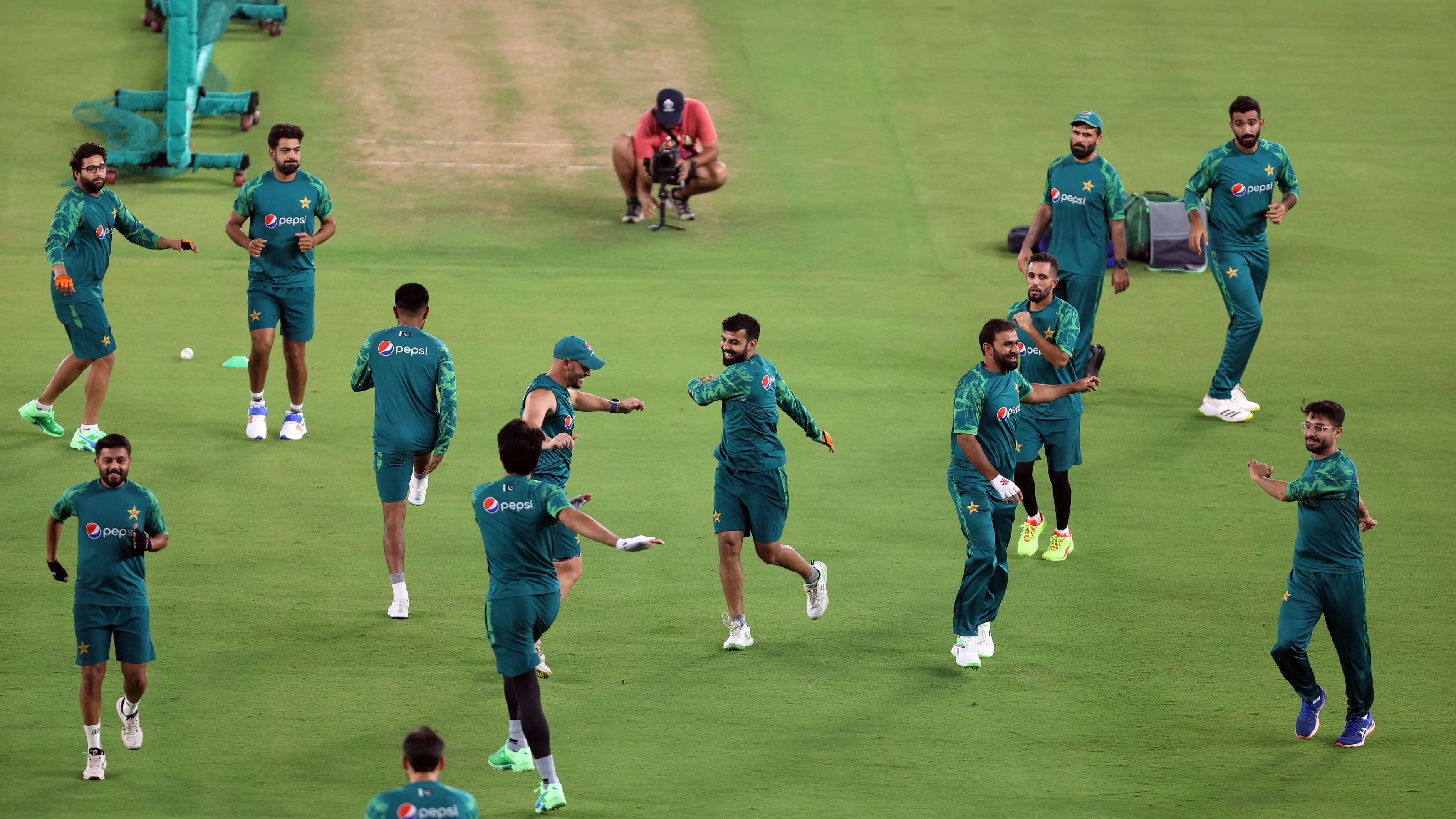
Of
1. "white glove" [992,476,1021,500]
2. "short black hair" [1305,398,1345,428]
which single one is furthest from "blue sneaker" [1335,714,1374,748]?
"white glove" [992,476,1021,500]

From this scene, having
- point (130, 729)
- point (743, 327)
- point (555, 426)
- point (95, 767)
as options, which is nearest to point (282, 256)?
point (555, 426)

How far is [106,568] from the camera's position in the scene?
7.57 m

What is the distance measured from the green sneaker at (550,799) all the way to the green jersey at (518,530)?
0.91 metres

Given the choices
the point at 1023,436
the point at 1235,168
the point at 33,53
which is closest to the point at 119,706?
the point at 1023,436

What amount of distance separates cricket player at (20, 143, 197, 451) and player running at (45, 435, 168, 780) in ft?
14.3

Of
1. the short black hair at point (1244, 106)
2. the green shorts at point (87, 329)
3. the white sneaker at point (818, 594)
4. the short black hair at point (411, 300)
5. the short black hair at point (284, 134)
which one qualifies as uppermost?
the short black hair at point (1244, 106)

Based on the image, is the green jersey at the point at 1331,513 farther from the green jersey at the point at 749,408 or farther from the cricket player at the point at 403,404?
the cricket player at the point at 403,404

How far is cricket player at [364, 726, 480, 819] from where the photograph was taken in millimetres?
5660

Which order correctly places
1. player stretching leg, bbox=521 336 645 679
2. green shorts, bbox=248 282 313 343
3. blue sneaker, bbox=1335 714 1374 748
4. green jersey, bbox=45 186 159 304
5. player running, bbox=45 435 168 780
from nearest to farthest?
player running, bbox=45 435 168 780 → blue sneaker, bbox=1335 714 1374 748 → player stretching leg, bbox=521 336 645 679 → green jersey, bbox=45 186 159 304 → green shorts, bbox=248 282 313 343

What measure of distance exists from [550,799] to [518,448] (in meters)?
1.67

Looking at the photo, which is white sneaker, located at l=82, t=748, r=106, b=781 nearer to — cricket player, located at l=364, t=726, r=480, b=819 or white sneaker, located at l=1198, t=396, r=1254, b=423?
cricket player, located at l=364, t=726, r=480, b=819

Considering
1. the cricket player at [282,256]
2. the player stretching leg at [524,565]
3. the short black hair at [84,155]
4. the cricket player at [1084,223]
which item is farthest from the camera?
the cricket player at [1084,223]

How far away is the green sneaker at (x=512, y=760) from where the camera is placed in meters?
7.83

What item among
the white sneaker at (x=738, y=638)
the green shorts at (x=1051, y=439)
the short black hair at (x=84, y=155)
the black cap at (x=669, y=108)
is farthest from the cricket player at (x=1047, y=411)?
the black cap at (x=669, y=108)
